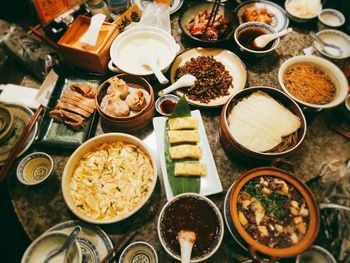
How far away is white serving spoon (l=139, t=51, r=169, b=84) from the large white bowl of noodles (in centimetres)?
65

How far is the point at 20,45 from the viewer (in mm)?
2605

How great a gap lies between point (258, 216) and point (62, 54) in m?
2.35

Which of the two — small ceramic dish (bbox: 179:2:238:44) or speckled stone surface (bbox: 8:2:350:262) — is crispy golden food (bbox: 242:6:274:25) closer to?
small ceramic dish (bbox: 179:2:238:44)

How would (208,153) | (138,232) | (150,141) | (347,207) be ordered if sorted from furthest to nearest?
(150,141)
(208,153)
(138,232)
(347,207)

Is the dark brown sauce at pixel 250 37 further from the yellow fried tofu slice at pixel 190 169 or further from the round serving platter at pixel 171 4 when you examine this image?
the yellow fried tofu slice at pixel 190 169

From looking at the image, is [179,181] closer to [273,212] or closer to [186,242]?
[186,242]

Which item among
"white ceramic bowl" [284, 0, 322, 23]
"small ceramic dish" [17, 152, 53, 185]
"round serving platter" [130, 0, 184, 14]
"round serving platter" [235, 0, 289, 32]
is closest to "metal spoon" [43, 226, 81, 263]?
"small ceramic dish" [17, 152, 53, 185]

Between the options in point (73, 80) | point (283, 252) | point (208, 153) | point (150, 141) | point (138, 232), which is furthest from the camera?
point (73, 80)

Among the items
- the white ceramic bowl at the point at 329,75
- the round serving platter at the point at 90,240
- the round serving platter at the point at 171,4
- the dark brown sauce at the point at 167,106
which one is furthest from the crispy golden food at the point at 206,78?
the round serving platter at the point at 90,240

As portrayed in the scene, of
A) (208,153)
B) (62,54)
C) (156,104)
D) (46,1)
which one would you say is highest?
(46,1)

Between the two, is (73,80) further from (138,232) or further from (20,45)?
(138,232)

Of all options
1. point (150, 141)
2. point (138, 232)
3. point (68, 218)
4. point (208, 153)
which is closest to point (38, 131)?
point (68, 218)

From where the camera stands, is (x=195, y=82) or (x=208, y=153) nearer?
(x=208, y=153)

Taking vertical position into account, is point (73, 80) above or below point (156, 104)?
above
